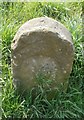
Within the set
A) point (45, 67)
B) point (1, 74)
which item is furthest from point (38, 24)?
point (1, 74)

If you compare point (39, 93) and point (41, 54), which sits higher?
point (41, 54)

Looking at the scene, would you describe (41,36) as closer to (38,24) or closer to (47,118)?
(38,24)

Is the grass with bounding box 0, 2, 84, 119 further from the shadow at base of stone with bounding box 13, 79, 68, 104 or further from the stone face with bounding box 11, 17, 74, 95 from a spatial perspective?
the stone face with bounding box 11, 17, 74, 95

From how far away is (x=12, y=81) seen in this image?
11.1ft

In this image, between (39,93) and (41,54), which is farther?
(39,93)

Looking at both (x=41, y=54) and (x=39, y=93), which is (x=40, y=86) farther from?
(x=41, y=54)

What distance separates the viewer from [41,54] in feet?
10.5

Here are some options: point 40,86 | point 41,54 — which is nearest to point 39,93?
point 40,86

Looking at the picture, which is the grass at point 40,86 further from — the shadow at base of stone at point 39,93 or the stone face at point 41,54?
the stone face at point 41,54

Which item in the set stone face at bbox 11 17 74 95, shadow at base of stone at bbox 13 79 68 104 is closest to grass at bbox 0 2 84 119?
shadow at base of stone at bbox 13 79 68 104

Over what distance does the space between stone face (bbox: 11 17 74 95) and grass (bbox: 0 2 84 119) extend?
112 millimetres

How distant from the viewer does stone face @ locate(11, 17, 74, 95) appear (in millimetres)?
3098

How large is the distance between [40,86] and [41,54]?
0.28 meters

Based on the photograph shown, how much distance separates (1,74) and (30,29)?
604 mm
